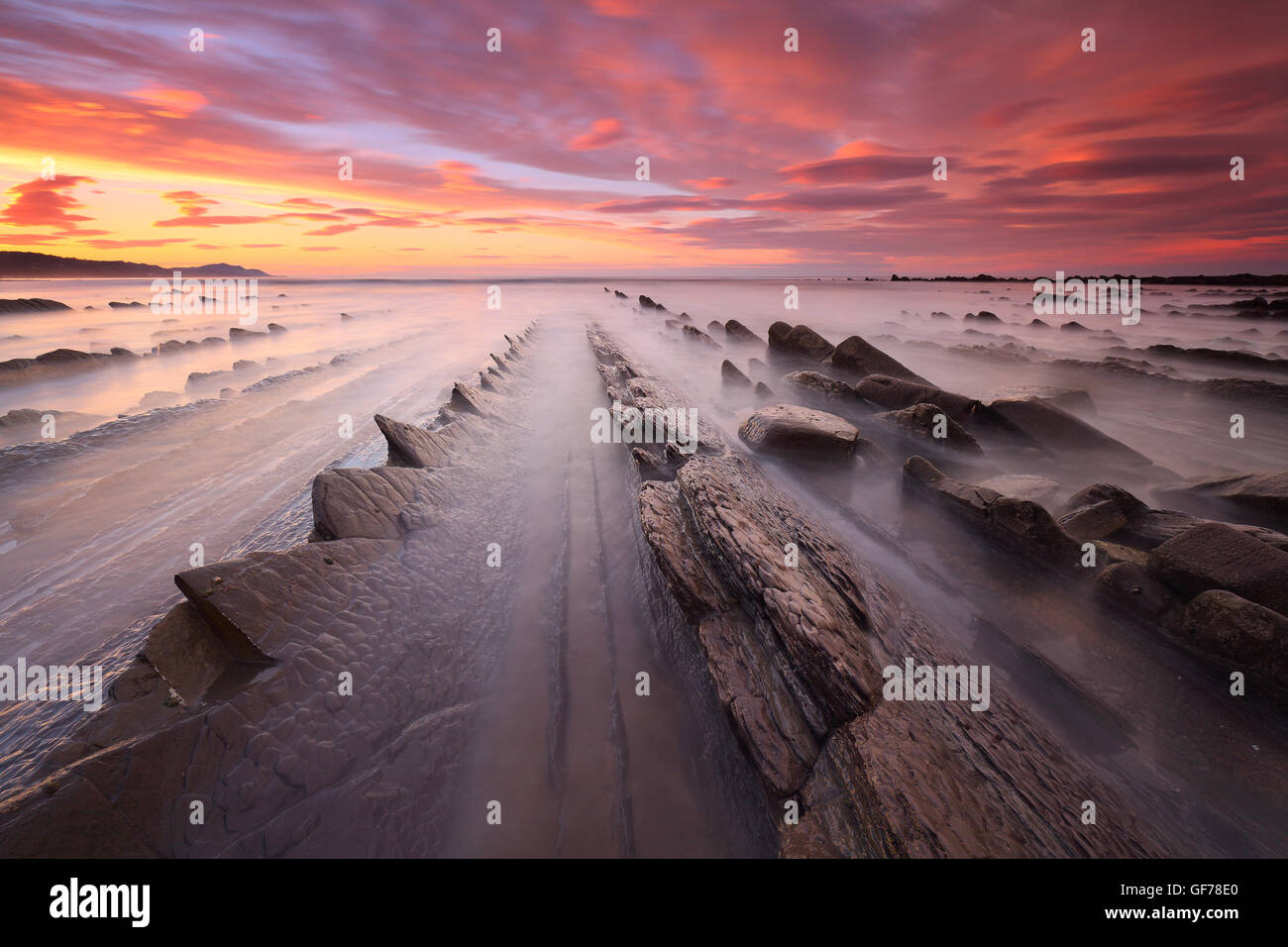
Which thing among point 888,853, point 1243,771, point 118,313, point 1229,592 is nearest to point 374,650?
point 888,853

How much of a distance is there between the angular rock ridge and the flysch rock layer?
242 centimetres

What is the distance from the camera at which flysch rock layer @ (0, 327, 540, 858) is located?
2771 millimetres

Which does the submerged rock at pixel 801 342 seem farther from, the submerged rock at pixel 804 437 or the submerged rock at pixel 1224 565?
the submerged rock at pixel 1224 565

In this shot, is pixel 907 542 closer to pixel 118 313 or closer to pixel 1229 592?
pixel 1229 592

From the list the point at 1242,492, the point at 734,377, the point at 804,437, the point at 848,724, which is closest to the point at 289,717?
the point at 848,724

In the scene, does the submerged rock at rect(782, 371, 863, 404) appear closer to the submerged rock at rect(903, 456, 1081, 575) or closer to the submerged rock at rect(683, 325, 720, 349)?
the submerged rock at rect(903, 456, 1081, 575)

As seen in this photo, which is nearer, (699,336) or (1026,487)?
(1026,487)

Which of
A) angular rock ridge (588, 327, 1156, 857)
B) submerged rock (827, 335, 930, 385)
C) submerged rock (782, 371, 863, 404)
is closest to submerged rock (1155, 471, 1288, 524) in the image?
submerged rock (782, 371, 863, 404)

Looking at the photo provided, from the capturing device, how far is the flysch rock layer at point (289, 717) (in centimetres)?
277

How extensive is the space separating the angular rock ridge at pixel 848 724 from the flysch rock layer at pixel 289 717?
7.95 ft

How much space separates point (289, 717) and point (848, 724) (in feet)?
14.4

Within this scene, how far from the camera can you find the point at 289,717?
3.53 metres

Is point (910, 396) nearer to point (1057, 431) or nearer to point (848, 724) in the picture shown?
point (1057, 431)

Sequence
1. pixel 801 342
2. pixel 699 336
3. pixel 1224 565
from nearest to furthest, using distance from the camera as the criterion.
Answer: pixel 1224 565 → pixel 801 342 → pixel 699 336
